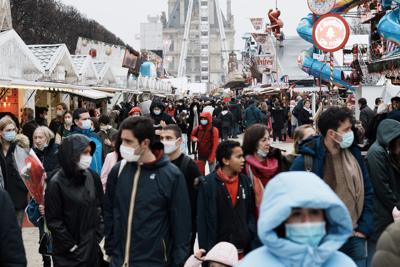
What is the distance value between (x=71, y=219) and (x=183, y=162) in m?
1.43

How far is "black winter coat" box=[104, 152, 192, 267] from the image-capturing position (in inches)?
171

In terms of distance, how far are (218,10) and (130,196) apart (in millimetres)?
194702

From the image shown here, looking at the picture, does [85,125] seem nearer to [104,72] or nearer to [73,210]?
[73,210]

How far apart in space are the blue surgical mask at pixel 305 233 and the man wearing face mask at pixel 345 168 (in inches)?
100

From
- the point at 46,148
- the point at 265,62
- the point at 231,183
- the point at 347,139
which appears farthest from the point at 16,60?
the point at 265,62

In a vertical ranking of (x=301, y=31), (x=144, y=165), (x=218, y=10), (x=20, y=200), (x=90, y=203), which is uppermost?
(x=218, y=10)

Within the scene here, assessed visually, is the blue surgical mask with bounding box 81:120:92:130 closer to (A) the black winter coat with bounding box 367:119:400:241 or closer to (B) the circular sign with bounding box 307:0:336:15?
(A) the black winter coat with bounding box 367:119:400:241

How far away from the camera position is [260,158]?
5633mm

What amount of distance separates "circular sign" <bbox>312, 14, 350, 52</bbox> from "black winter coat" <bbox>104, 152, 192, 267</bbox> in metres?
10.4

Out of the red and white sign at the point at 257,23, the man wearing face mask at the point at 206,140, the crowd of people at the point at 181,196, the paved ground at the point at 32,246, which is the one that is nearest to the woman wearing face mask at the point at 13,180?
the paved ground at the point at 32,246

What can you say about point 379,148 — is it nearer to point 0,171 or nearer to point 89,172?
point 89,172

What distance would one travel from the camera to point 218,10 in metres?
196

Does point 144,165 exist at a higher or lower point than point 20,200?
higher

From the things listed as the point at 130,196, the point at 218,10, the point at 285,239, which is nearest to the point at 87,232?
the point at 130,196
